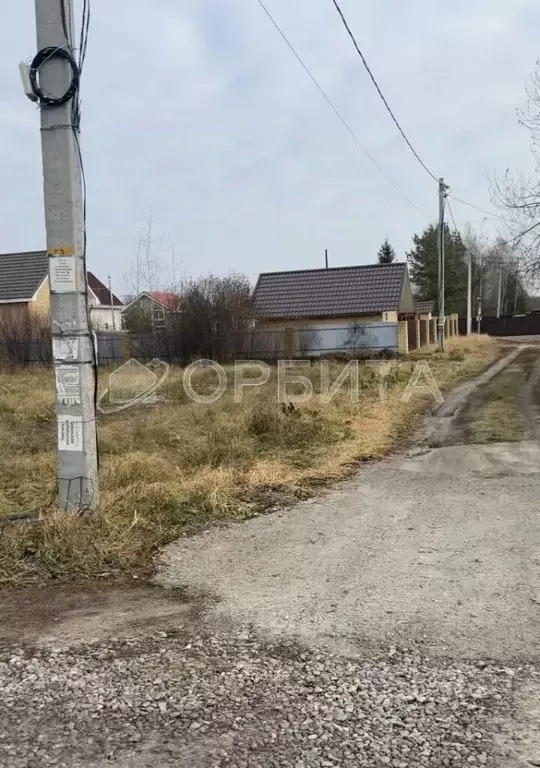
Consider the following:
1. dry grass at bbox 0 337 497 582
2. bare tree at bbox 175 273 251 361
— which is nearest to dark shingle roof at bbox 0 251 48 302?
bare tree at bbox 175 273 251 361

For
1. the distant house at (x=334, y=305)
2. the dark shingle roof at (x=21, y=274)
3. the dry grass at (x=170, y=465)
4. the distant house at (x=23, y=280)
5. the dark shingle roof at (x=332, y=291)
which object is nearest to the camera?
the dry grass at (x=170, y=465)

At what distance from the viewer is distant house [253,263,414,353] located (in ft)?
87.1

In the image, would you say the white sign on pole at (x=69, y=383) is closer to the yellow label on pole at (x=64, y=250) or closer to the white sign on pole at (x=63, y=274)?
the white sign on pole at (x=63, y=274)

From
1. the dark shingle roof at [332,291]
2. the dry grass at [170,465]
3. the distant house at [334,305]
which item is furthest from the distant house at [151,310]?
the dry grass at [170,465]

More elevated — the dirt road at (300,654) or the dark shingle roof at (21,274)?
the dark shingle roof at (21,274)

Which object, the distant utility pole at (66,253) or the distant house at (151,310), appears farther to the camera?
the distant house at (151,310)

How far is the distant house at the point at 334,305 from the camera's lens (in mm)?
26562

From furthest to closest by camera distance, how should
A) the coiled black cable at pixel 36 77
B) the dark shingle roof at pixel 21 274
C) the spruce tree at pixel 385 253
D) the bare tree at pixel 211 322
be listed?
the spruce tree at pixel 385 253
the dark shingle roof at pixel 21 274
the bare tree at pixel 211 322
the coiled black cable at pixel 36 77

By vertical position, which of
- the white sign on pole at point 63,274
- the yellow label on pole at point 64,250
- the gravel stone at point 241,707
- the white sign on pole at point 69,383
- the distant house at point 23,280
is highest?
the distant house at point 23,280

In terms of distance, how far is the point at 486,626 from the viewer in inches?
130

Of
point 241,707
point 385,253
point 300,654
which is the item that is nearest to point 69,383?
point 300,654

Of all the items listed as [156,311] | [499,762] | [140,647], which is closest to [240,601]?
[140,647]

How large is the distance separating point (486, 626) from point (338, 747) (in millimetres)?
1311

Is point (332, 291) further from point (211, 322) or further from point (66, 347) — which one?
point (66, 347)
